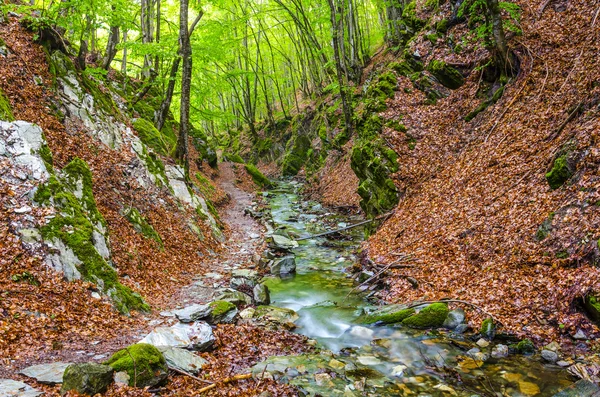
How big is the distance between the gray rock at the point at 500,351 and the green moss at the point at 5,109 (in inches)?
402

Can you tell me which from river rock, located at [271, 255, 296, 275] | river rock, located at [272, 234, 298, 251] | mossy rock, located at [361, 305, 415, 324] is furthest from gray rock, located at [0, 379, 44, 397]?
river rock, located at [272, 234, 298, 251]

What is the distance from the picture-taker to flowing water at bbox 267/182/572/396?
5422 mm

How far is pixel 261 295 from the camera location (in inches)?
366

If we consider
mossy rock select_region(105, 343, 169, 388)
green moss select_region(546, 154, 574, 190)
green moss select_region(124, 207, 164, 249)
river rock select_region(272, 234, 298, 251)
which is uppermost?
green moss select_region(124, 207, 164, 249)

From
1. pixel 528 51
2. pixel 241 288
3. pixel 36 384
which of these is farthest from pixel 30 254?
pixel 528 51

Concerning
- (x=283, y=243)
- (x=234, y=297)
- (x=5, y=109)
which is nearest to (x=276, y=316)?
(x=234, y=297)

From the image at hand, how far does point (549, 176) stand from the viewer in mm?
8023

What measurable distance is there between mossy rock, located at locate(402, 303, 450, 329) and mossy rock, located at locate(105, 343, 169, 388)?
4646 millimetres

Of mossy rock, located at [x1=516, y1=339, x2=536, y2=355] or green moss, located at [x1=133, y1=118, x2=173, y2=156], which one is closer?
mossy rock, located at [x1=516, y1=339, x2=536, y2=355]

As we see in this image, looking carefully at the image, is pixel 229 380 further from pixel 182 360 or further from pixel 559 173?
pixel 559 173

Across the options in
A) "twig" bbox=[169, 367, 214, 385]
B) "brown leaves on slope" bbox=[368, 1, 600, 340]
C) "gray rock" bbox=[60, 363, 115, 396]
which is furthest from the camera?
"brown leaves on slope" bbox=[368, 1, 600, 340]

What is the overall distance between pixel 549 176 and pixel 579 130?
49.6 inches

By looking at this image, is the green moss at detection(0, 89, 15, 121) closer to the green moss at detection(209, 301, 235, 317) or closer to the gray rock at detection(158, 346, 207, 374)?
the green moss at detection(209, 301, 235, 317)

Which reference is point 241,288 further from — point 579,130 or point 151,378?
point 579,130
